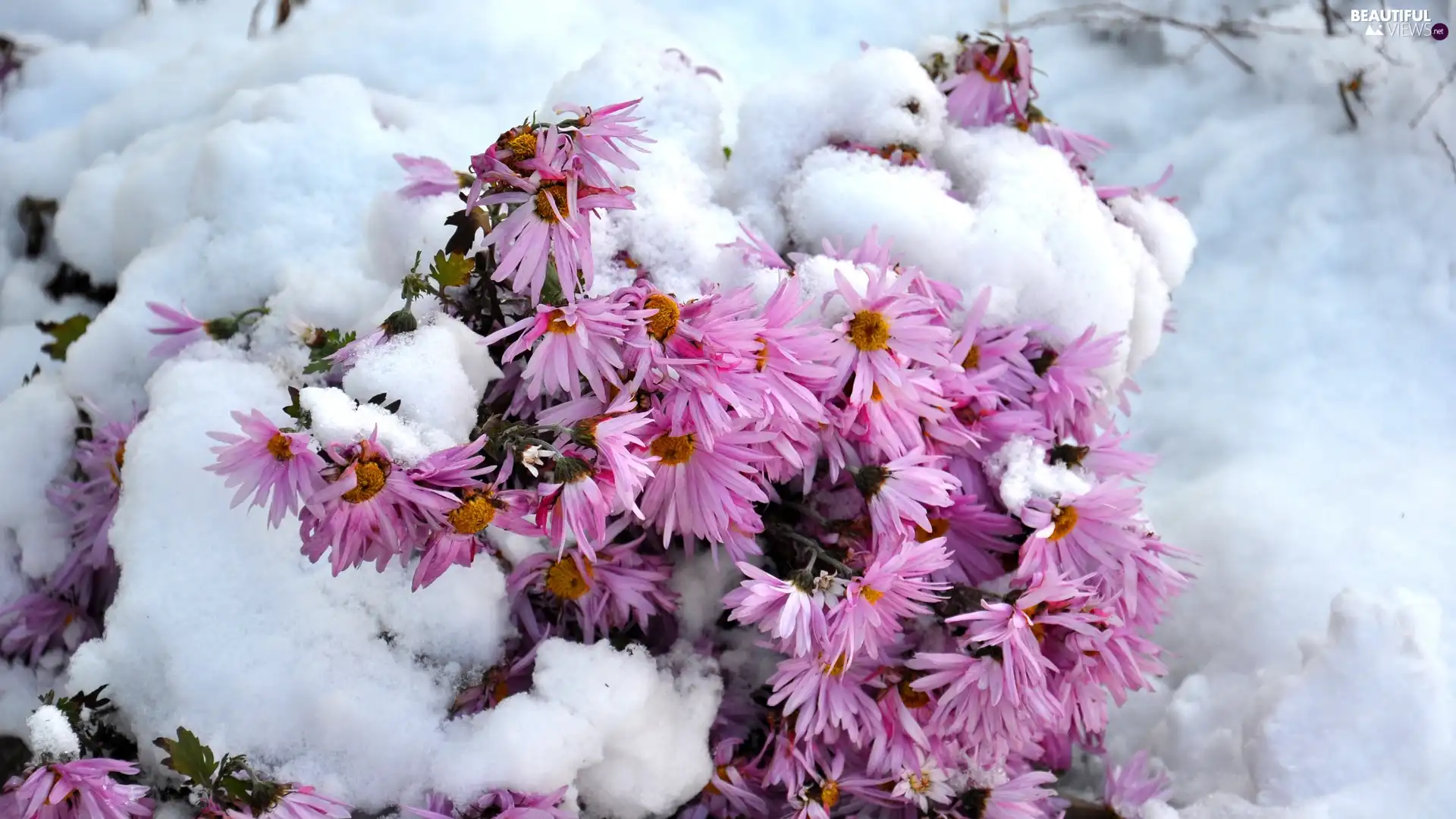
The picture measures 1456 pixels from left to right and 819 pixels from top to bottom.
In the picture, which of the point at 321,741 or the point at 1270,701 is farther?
the point at 1270,701

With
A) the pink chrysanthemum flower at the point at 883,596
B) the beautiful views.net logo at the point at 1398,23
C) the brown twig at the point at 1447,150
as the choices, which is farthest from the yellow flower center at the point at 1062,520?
the beautiful views.net logo at the point at 1398,23

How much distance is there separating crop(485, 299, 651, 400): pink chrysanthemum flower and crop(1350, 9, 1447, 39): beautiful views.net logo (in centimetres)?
159

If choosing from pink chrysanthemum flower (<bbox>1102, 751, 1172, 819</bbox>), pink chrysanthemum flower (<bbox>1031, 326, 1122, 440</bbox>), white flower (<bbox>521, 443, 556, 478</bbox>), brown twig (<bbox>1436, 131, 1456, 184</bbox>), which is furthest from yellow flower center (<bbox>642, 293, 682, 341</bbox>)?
brown twig (<bbox>1436, 131, 1456, 184</bbox>)

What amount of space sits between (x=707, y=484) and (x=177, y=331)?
0.63 m

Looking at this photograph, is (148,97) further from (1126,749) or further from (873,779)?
(1126,749)

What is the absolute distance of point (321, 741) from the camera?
0.85 m

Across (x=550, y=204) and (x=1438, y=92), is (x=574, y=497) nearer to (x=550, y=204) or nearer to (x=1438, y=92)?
(x=550, y=204)

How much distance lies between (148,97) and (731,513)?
130cm

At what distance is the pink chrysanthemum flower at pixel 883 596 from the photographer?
79 cm

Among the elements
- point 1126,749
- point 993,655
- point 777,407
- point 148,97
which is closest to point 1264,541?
point 1126,749

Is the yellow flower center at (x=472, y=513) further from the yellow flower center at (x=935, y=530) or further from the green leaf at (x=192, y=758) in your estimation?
the yellow flower center at (x=935, y=530)

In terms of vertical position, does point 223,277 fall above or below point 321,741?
above

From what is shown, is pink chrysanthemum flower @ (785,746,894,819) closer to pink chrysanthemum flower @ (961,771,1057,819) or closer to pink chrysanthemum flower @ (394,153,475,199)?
pink chrysanthemum flower @ (961,771,1057,819)

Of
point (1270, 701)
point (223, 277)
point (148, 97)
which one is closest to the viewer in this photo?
point (1270, 701)
